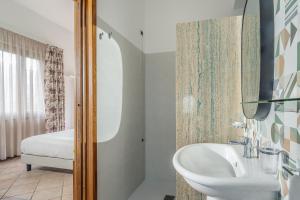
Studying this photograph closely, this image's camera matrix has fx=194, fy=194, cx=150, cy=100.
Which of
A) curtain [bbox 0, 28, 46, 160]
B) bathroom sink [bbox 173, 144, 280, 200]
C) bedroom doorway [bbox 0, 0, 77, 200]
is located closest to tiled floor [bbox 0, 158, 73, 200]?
bedroom doorway [bbox 0, 0, 77, 200]

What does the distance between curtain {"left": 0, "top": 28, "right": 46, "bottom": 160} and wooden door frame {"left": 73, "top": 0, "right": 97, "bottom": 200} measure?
2.88m

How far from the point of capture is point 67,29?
4.96m

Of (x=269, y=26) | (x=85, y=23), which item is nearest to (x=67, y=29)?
(x=85, y=23)

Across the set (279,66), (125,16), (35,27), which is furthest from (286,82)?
(35,27)

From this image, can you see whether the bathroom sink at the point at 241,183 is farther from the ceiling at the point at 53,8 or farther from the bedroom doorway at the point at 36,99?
the ceiling at the point at 53,8

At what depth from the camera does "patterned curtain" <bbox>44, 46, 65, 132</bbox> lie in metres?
4.39

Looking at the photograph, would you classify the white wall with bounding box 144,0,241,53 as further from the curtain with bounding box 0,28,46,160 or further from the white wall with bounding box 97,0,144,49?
the curtain with bounding box 0,28,46,160

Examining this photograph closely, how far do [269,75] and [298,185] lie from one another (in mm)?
491

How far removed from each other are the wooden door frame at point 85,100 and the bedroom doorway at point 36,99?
3.49 feet

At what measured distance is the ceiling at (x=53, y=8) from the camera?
3.60 m

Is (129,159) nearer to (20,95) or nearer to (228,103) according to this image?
(228,103)

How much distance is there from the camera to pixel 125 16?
7.21 ft

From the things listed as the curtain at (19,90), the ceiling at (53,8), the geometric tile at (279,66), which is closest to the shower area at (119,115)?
the geometric tile at (279,66)

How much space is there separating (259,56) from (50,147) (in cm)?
299
